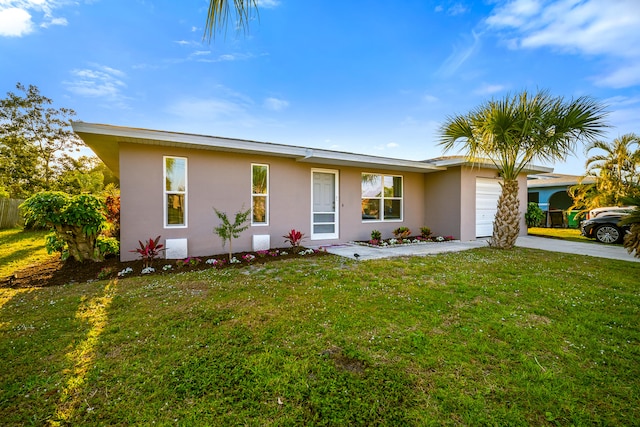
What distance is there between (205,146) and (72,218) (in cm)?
308

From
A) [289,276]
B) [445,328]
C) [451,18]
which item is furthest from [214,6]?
[451,18]

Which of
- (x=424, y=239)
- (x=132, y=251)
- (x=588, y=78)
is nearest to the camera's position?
(x=132, y=251)

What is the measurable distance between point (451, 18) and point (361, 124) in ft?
17.1

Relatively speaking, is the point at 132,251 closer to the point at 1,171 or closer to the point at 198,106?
the point at 198,106

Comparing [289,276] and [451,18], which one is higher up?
[451,18]

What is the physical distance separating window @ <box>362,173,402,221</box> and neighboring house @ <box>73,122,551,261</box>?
0.04m

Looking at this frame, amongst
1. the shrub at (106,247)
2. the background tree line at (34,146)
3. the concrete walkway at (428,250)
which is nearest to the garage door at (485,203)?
the concrete walkway at (428,250)

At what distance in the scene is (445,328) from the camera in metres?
3.14

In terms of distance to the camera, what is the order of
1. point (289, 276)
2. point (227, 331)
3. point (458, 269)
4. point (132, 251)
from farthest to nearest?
point (132, 251), point (458, 269), point (289, 276), point (227, 331)

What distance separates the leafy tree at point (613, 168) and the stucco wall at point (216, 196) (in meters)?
10.9

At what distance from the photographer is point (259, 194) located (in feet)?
26.1

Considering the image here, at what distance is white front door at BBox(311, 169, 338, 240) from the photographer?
901cm

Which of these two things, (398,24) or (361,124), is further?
(361,124)

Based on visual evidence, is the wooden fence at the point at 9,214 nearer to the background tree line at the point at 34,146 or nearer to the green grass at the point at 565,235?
the background tree line at the point at 34,146
